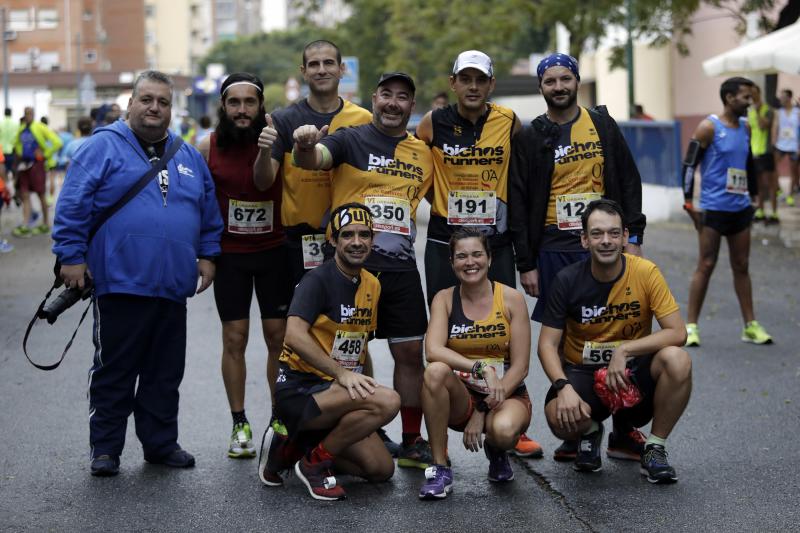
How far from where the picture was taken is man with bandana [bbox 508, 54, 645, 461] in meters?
7.25

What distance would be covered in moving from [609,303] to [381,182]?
1.33 m

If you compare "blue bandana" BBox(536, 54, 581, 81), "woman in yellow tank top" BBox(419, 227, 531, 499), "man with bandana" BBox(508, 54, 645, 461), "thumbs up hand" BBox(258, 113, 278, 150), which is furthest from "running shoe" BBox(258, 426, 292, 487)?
"blue bandana" BBox(536, 54, 581, 81)

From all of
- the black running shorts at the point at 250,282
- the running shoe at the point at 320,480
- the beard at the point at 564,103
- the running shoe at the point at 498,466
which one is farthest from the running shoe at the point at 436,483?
the beard at the point at 564,103

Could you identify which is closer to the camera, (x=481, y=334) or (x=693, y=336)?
(x=481, y=334)

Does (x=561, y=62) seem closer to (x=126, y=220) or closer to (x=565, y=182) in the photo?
Answer: (x=565, y=182)

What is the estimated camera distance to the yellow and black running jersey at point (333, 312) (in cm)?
666

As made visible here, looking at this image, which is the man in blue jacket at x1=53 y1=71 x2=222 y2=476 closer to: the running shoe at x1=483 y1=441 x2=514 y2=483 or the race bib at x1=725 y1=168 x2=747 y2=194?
the running shoe at x1=483 y1=441 x2=514 y2=483

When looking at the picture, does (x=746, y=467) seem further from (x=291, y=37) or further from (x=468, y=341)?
(x=291, y=37)

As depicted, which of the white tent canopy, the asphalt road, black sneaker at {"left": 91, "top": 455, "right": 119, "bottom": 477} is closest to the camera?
the asphalt road

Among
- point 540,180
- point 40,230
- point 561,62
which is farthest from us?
point 40,230

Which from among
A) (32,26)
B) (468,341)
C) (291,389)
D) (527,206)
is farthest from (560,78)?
(32,26)

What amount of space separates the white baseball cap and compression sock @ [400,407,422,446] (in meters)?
1.82

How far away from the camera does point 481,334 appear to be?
268 inches

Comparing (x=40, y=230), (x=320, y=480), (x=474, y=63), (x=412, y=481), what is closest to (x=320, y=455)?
(x=320, y=480)
